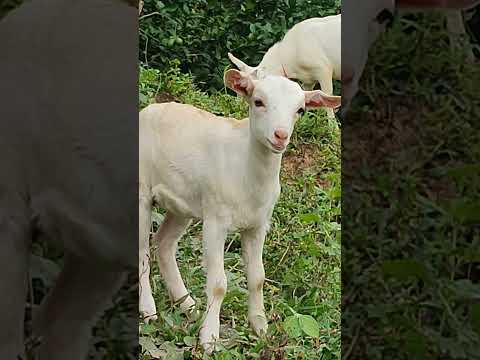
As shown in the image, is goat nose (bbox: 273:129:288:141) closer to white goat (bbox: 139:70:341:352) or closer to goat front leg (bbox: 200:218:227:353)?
white goat (bbox: 139:70:341:352)

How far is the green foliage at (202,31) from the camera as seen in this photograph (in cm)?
159

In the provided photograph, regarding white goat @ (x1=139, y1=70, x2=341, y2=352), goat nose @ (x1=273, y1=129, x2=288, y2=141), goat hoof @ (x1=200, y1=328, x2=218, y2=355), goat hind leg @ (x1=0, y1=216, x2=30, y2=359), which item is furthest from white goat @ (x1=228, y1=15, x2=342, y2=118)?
goat hind leg @ (x1=0, y1=216, x2=30, y2=359)

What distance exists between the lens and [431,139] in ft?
4.76

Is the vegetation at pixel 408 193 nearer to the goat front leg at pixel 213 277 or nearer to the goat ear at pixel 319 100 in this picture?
the goat ear at pixel 319 100

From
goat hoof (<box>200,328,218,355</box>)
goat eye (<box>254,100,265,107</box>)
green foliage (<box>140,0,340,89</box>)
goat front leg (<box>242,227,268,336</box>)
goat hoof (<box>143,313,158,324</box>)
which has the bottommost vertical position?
goat hoof (<box>200,328,218,355</box>)

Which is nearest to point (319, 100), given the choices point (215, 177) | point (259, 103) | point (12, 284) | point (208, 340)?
point (259, 103)

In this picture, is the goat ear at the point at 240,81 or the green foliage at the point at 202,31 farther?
the green foliage at the point at 202,31

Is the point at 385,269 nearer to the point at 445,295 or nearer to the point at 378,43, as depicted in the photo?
the point at 445,295

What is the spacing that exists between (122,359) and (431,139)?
1.94ft

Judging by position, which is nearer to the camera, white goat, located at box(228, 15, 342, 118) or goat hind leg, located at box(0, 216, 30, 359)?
goat hind leg, located at box(0, 216, 30, 359)

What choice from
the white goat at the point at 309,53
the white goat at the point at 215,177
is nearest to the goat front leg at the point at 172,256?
the white goat at the point at 215,177

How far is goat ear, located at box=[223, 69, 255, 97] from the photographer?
4.52ft

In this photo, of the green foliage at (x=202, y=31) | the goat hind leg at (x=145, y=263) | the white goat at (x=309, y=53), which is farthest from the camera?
the white goat at (x=309, y=53)

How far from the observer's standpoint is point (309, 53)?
2057 mm
